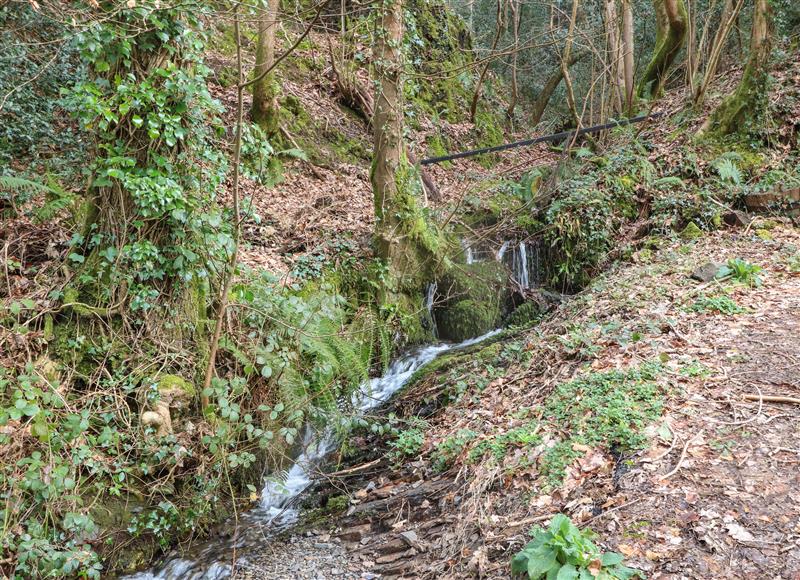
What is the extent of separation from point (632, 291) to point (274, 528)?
5.09 metres

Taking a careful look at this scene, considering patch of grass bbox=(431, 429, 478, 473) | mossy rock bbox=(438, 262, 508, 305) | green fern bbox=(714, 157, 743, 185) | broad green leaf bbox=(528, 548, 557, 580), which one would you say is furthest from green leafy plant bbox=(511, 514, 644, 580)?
green fern bbox=(714, 157, 743, 185)

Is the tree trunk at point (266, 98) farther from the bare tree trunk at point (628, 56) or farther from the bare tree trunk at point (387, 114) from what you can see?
the bare tree trunk at point (628, 56)

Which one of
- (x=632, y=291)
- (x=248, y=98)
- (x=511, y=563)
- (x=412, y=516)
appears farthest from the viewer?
(x=248, y=98)

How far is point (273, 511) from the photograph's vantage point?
5.01 metres

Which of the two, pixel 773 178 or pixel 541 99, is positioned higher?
pixel 541 99

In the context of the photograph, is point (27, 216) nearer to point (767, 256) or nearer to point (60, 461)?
point (60, 461)

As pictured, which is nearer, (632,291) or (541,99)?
(632,291)

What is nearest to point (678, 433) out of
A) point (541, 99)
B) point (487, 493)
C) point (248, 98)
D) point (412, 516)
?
point (487, 493)

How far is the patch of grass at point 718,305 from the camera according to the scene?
17.8 ft

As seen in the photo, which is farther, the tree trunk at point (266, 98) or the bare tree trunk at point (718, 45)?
the tree trunk at point (266, 98)

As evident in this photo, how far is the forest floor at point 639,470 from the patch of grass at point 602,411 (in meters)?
0.09

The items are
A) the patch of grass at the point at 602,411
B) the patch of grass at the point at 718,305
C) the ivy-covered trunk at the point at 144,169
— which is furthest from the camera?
the patch of grass at the point at 718,305

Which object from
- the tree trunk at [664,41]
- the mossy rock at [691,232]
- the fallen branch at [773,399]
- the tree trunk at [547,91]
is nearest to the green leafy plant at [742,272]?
the mossy rock at [691,232]

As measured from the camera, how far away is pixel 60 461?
3.87m
